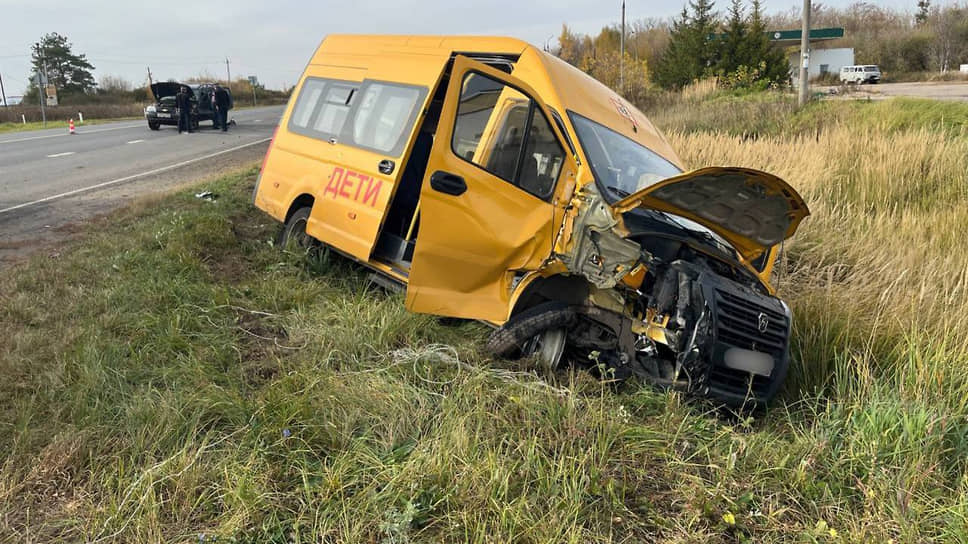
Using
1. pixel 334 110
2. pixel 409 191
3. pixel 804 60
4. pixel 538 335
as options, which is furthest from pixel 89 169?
pixel 804 60

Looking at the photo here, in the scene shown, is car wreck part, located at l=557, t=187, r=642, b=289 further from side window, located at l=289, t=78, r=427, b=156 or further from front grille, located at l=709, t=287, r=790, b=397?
side window, located at l=289, t=78, r=427, b=156

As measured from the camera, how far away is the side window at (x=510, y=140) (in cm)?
397

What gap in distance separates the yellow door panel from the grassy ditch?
0.43 m

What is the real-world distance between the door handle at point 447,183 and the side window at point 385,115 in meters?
1.04

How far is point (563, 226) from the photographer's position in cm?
380

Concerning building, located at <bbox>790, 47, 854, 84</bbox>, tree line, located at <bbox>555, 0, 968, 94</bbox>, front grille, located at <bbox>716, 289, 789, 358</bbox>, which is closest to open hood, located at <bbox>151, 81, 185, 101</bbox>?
tree line, located at <bbox>555, 0, 968, 94</bbox>

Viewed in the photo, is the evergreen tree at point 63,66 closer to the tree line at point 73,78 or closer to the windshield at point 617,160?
the tree line at point 73,78

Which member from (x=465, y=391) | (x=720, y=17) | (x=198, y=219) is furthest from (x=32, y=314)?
(x=720, y=17)

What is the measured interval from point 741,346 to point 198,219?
19.2 ft

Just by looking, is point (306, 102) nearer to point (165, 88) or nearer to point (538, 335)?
point (538, 335)

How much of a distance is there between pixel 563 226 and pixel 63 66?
6451 cm

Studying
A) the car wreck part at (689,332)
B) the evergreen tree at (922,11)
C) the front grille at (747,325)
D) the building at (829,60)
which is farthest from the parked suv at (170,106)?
the evergreen tree at (922,11)

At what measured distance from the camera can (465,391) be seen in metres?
3.41

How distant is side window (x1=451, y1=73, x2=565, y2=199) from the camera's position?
3.97 meters
